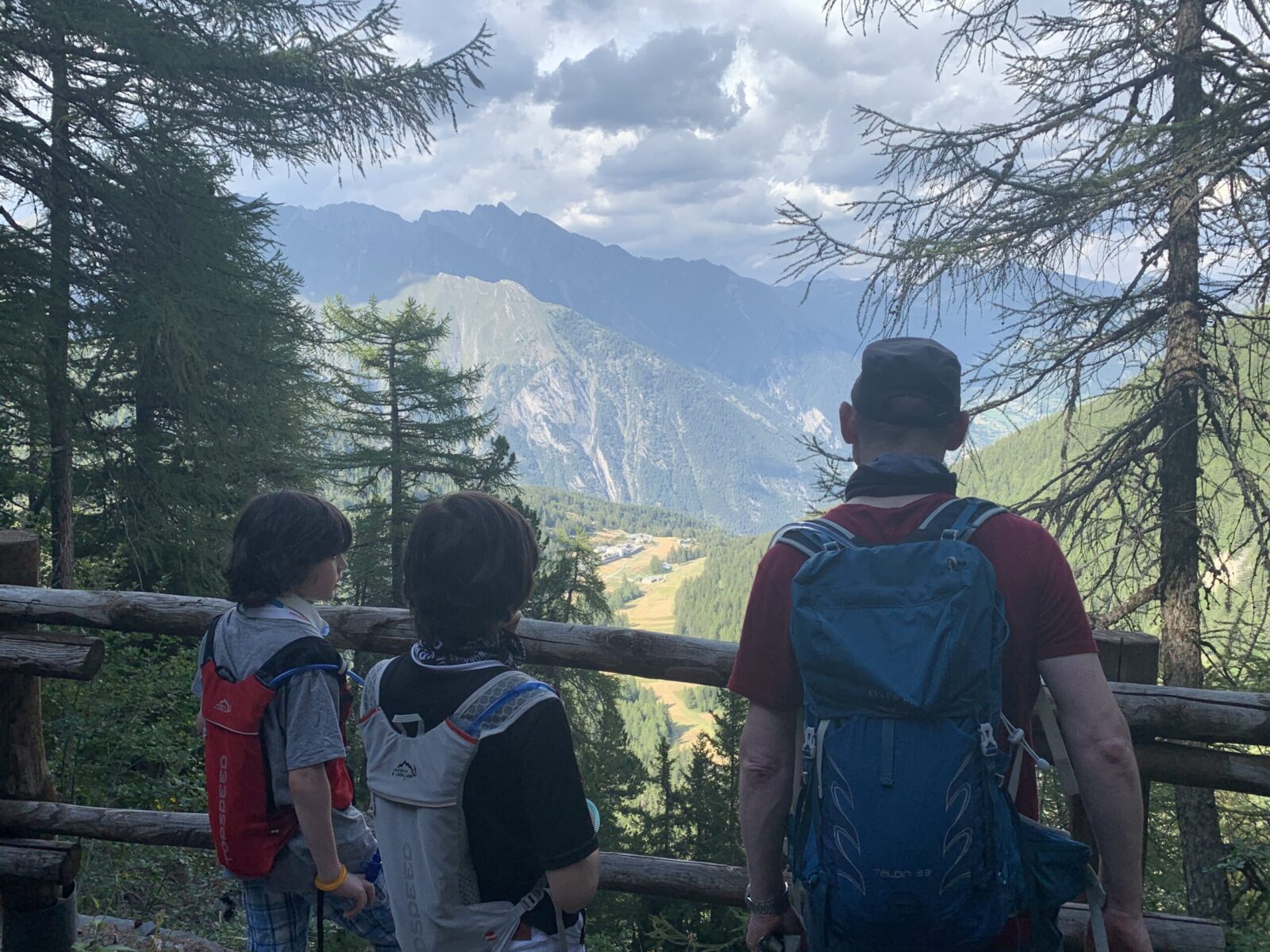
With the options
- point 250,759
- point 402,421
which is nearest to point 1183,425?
point 250,759

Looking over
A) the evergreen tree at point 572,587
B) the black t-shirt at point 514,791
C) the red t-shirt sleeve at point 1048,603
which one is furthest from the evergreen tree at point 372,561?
the red t-shirt sleeve at point 1048,603

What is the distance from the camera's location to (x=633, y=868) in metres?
3.06

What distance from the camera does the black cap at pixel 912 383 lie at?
1.83 m

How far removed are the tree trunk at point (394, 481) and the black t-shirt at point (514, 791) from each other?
18403 millimetres

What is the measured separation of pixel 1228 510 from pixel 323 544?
1035 cm

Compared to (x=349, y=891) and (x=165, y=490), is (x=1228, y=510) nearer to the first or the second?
(x=349, y=891)

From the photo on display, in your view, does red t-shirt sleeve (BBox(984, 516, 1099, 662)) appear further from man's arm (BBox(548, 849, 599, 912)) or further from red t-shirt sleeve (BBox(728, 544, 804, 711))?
man's arm (BBox(548, 849, 599, 912))

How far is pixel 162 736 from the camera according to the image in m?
7.81

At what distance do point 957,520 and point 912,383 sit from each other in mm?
300

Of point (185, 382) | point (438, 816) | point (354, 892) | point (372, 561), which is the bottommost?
point (372, 561)

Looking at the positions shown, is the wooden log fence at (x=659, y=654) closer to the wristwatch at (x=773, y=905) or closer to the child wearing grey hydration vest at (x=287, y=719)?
the child wearing grey hydration vest at (x=287, y=719)

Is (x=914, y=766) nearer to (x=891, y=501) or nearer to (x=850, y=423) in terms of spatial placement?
(x=891, y=501)

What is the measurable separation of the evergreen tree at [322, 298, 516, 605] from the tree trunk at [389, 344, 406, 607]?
1.0 inches

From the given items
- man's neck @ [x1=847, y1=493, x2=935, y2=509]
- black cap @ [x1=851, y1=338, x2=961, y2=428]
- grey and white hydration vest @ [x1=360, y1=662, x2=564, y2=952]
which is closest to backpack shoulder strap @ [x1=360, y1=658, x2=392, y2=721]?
grey and white hydration vest @ [x1=360, y1=662, x2=564, y2=952]
